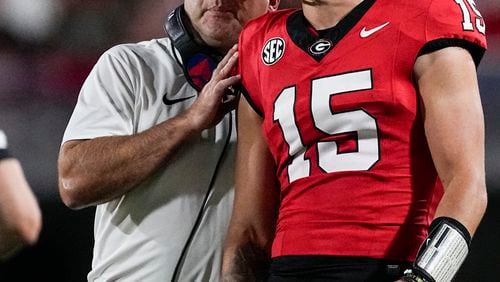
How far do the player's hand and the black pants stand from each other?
313 millimetres

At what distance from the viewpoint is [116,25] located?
2.91 meters

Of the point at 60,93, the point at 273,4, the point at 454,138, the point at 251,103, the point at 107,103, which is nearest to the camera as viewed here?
the point at 454,138

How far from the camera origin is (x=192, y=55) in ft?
5.47

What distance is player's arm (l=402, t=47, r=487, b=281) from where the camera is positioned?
44.6 inches

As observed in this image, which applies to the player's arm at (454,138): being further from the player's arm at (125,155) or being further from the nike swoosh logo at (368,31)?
the player's arm at (125,155)

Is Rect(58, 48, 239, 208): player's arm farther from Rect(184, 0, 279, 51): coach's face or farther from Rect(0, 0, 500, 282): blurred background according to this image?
Rect(0, 0, 500, 282): blurred background

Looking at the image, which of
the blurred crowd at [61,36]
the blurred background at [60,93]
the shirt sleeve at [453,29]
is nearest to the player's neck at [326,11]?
the shirt sleeve at [453,29]

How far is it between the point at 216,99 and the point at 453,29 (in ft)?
1.40

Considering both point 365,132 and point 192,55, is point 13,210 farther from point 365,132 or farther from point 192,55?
point 365,132

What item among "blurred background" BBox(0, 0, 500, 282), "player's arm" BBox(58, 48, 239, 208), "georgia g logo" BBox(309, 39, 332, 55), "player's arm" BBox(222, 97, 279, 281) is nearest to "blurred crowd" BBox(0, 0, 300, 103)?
"blurred background" BBox(0, 0, 500, 282)

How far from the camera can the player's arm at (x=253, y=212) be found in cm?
141

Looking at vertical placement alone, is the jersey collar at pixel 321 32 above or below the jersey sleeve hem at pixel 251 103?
above

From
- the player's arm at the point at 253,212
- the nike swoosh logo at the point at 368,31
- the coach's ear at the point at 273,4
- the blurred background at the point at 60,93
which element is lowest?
the blurred background at the point at 60,93

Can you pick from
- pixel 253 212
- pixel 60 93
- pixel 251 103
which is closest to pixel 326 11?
pixel 251 103
